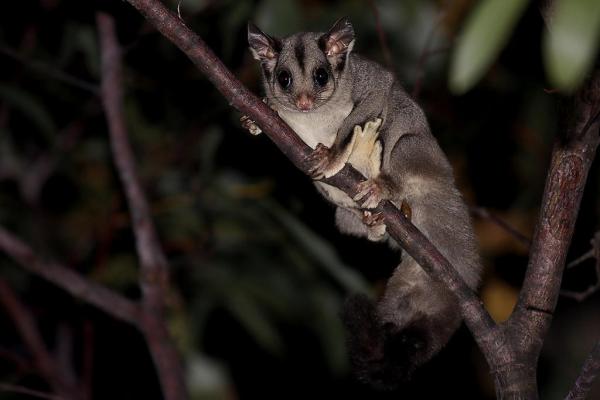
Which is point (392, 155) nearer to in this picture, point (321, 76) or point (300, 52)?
point (321, 76)

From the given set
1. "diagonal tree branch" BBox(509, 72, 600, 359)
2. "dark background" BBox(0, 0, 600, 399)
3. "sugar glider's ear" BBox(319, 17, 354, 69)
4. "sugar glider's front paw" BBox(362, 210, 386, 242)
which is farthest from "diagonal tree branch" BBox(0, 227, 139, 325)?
"diagonal tree branch" BBox(509, 72, 600, 359)

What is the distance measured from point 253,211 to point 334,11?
1.68 metres

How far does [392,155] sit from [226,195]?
7.15 ft

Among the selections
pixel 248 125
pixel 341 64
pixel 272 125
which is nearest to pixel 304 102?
pixel 248 125

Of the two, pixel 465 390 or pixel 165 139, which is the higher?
pixel 165 139

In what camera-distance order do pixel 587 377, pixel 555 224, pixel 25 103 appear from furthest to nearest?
pixel 25 103, pixel 555 224, pixel 587 377

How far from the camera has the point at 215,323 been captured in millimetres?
7488

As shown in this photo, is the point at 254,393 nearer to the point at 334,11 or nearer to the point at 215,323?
the point at 215,323

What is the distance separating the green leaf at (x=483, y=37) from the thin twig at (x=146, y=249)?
3054mm

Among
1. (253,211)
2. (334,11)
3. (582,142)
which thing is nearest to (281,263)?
(253,211)

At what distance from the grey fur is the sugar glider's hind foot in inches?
0.5

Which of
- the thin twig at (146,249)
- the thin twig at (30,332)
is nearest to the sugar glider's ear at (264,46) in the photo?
the thin twig at (146,249)

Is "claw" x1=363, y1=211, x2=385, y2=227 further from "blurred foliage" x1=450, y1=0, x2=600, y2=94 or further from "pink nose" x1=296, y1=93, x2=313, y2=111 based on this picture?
"blurred foliage" x1=450, y1=0, x2=600, y2=94

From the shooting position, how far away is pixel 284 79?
3.57 m
